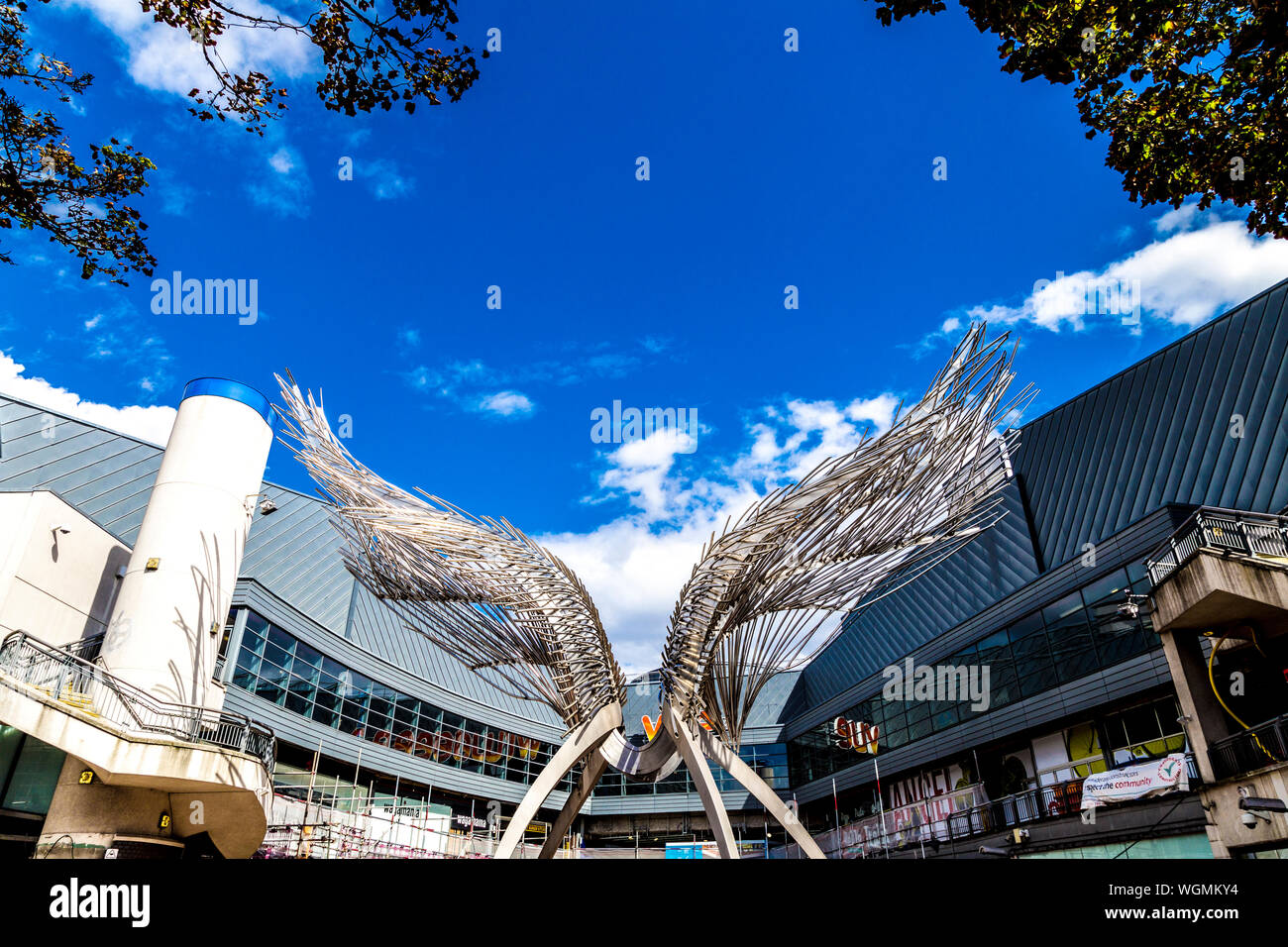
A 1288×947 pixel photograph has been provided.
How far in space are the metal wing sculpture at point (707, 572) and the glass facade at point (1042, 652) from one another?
1286cm

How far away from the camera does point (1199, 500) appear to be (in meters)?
23.1

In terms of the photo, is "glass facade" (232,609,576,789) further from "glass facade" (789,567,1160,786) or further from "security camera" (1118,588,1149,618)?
"security camera" (1118,588,1149,618)

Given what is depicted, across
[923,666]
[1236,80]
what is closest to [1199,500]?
[923,666]

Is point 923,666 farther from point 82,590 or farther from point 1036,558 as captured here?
point 82,590

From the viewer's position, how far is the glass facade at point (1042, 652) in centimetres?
2175

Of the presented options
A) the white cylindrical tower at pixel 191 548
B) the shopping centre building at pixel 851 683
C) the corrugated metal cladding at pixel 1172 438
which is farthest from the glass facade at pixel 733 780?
the white cylindrical tower at pixel 191 548

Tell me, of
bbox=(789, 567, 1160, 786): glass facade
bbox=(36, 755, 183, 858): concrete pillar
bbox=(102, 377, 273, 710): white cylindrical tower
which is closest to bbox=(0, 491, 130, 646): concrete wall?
bbox=(102, 377, 273, 710): white cylindrical tower

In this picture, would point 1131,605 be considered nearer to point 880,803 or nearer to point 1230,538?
point 1230,538

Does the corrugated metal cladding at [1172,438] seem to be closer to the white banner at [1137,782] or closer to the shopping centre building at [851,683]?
the shopping centre building at [851,683]

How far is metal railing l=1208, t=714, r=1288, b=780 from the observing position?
456 inches

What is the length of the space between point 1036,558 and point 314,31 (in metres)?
31.5

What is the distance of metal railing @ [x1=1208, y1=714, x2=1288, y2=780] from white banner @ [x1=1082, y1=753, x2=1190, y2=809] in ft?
16.1
